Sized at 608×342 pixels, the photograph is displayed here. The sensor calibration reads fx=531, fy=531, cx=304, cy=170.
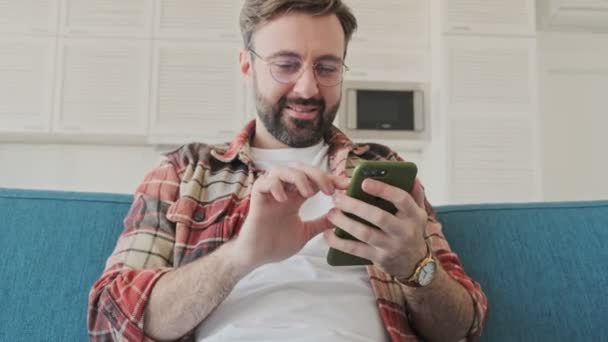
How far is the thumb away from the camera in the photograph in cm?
73

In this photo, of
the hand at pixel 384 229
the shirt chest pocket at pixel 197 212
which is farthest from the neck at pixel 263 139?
the hand at pixel 384 229

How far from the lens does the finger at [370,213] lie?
644mm

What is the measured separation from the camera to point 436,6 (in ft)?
10.3

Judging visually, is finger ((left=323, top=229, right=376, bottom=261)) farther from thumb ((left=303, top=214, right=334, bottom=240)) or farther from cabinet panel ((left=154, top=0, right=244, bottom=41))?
cabinet panel ((left=154, top=0, right=244, bottom=41))

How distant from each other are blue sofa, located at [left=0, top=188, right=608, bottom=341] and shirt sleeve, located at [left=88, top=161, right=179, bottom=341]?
0.43 ft

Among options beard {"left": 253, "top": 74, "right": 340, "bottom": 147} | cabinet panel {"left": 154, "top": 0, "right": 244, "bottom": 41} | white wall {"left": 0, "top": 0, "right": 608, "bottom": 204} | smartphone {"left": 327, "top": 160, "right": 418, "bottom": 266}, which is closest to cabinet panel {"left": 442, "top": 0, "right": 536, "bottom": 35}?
white wall {"left": 0, "top": 0, "right": 608, "bottom": 204}

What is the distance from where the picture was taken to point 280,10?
1.05 metres

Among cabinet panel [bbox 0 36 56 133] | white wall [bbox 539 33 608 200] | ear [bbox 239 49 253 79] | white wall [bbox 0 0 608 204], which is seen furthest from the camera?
white wall [bbox 539 33 608 200]

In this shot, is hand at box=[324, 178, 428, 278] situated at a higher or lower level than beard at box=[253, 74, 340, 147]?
lower

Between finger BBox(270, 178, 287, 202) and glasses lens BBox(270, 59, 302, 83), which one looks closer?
finger BBox(270, 178, 287, 202)

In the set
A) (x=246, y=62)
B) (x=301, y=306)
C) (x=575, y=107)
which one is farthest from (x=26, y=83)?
(x=575, y=107)

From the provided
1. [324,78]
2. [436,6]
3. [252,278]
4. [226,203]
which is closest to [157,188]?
[226,203]

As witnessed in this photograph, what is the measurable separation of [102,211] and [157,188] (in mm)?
170

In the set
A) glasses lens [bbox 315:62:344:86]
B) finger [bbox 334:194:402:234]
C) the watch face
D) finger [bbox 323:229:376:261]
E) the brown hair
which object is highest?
the brown hair
